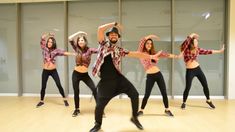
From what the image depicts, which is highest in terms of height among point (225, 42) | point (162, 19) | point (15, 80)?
point (162, 19)

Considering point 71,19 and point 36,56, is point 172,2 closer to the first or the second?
point 71,19

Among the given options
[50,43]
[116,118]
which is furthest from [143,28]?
[116,118]

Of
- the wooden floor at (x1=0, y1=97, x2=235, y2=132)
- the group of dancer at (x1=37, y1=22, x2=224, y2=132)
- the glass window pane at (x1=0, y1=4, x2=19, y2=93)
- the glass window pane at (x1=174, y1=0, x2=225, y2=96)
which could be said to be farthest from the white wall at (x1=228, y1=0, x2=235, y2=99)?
the glass window pane at (x1=0, y1=4, x2=19, y2=93)

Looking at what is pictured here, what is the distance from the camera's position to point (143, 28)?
659 cm

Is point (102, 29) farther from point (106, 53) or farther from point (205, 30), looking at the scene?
point (205, 30)

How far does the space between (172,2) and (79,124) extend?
3.71m

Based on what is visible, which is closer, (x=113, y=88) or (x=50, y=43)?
(x=113, y=88)

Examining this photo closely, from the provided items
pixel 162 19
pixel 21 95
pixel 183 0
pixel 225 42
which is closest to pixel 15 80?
pixel 21 95

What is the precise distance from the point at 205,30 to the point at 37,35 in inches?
161

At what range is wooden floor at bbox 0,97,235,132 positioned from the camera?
3.93m

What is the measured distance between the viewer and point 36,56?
691 cm

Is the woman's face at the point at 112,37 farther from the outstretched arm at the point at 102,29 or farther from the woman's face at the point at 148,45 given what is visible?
the woman's face at the point at 148,45

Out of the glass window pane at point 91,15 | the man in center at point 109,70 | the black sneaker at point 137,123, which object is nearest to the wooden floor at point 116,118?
the black sneaker at point 137,123

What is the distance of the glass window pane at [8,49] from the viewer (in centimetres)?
694
